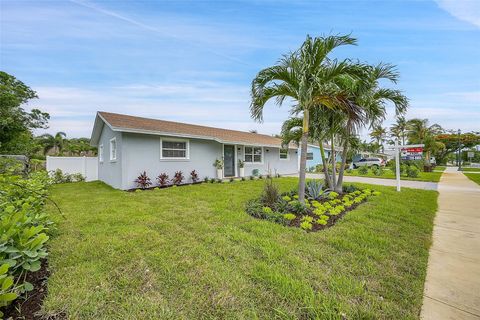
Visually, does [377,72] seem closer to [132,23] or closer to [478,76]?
[132,23]

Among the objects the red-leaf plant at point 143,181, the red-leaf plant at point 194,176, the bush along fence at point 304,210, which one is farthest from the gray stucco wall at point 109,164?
the bush along fence at point 304,210

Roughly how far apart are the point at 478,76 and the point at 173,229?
18.5m

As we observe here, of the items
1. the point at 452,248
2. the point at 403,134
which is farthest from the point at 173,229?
the point at 403,134

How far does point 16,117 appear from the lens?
45.3ft

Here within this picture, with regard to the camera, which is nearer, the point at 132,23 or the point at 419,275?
the point at 419,275

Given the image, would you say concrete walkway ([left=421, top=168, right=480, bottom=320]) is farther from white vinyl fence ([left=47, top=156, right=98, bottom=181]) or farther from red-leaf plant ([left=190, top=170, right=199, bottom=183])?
white vinyl fence ([left=47, top=156, right=98, bottom=181])

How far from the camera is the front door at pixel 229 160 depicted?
44.8 ft

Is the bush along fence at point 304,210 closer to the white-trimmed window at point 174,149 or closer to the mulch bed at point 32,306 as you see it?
the mulch bed at point 32,306

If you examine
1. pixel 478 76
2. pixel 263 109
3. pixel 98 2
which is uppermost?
pixel 98 2

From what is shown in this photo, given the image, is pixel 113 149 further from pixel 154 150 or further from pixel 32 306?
pixel 32 306

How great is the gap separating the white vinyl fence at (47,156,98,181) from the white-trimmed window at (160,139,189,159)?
264 inches

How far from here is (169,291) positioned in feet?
7.62

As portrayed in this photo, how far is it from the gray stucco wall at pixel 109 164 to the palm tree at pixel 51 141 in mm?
13486

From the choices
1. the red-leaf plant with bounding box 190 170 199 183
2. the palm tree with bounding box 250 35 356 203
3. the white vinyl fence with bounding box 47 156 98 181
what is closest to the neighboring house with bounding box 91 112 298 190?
the red-leaf plant with bounding box 190 170 199 183
